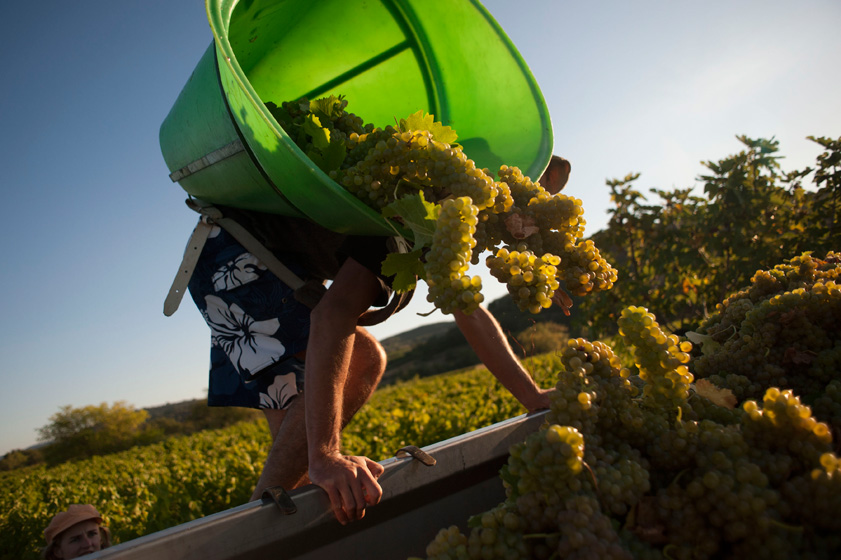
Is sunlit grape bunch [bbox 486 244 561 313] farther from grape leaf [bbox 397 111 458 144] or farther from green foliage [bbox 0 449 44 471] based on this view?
green foliage [bbox 0 449 44 471]

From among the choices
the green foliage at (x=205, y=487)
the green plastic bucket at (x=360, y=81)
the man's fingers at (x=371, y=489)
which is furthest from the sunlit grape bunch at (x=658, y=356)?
the green foliage at (x=205, y=487)

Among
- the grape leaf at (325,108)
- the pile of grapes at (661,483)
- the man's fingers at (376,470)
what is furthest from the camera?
the grape leaf at (325,108)

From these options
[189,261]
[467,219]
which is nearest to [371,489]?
[467,219]

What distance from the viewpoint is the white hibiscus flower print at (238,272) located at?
2287mm

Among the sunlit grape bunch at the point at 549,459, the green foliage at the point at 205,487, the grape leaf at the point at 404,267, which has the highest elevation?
the grape leaf at the point at 404,267

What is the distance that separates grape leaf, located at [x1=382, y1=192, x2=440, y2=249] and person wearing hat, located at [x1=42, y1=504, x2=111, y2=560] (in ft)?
11.2

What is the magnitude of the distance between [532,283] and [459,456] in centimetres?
87

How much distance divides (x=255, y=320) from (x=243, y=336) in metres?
0.11

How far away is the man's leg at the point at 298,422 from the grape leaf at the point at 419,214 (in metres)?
1.22

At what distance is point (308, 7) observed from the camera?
8.19 ft

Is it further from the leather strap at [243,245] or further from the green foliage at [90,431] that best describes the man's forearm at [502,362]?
the green foliage at [90,431]

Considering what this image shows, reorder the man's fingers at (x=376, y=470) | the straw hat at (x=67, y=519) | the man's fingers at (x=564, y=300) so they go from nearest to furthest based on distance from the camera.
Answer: the man's fingers at (x=564, y=300), the man's fingers at (x=376, y=470), the straw hat at (x=67, y=519)

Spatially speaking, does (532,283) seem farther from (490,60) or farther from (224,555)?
(490,60)

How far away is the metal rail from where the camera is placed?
3.53 feet
